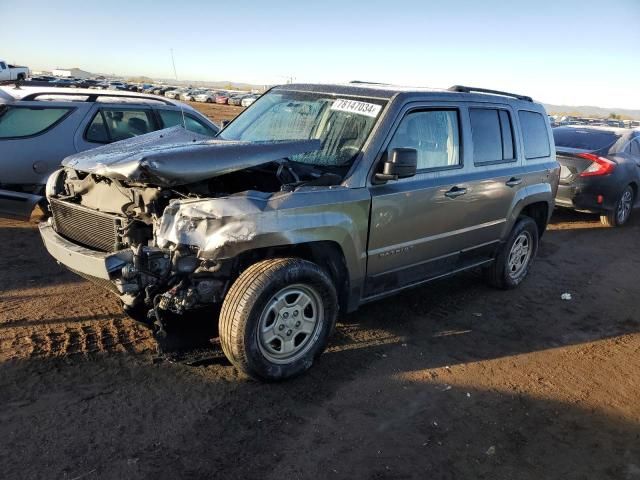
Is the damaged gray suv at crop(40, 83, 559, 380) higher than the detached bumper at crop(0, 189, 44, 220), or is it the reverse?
the damaged gray suv at crop(40, 83, 559, 380)

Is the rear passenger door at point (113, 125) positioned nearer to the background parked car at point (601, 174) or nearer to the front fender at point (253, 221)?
the front fender at point (253, 221)

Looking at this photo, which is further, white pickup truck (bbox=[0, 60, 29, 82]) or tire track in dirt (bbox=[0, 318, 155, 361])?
white pickup truck (bbox=[0, 60, 29, 82])

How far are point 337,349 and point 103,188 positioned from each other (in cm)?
217

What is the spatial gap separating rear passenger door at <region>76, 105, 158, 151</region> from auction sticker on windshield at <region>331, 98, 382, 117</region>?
12.1ft

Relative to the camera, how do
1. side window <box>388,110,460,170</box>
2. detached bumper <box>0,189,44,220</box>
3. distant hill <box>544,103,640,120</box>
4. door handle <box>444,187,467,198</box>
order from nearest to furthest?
side window <box>388,110,460,170</box>, door handle <box>444,187,467,198</box>, detached bumper <box>0,189,44,220</box>, distant hill <box>544,103,640,120</box>

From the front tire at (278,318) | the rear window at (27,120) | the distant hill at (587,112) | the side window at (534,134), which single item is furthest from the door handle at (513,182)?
the distant hill at (587,112)

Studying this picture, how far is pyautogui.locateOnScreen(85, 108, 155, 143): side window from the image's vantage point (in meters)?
6.80

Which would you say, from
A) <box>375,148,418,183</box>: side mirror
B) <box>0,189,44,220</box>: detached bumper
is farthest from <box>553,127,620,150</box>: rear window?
<box>0,189,44,220</box>: detached bumper

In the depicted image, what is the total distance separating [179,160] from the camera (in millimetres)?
3393

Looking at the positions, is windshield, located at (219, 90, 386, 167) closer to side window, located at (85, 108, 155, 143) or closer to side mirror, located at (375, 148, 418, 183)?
side mirror, located at (375, 148, 418, 183)

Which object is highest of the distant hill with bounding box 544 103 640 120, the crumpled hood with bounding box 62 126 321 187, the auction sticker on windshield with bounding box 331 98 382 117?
the auction sticker on windshield with bounding box 331 98 382 117

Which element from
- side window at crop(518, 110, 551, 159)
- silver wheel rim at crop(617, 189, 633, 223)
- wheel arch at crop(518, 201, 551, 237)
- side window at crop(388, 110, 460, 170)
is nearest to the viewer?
side window at crop(388, 110, 460, 170)

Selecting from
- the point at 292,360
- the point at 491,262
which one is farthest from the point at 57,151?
the point at 491,262

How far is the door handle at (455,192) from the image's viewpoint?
4.51 metres
